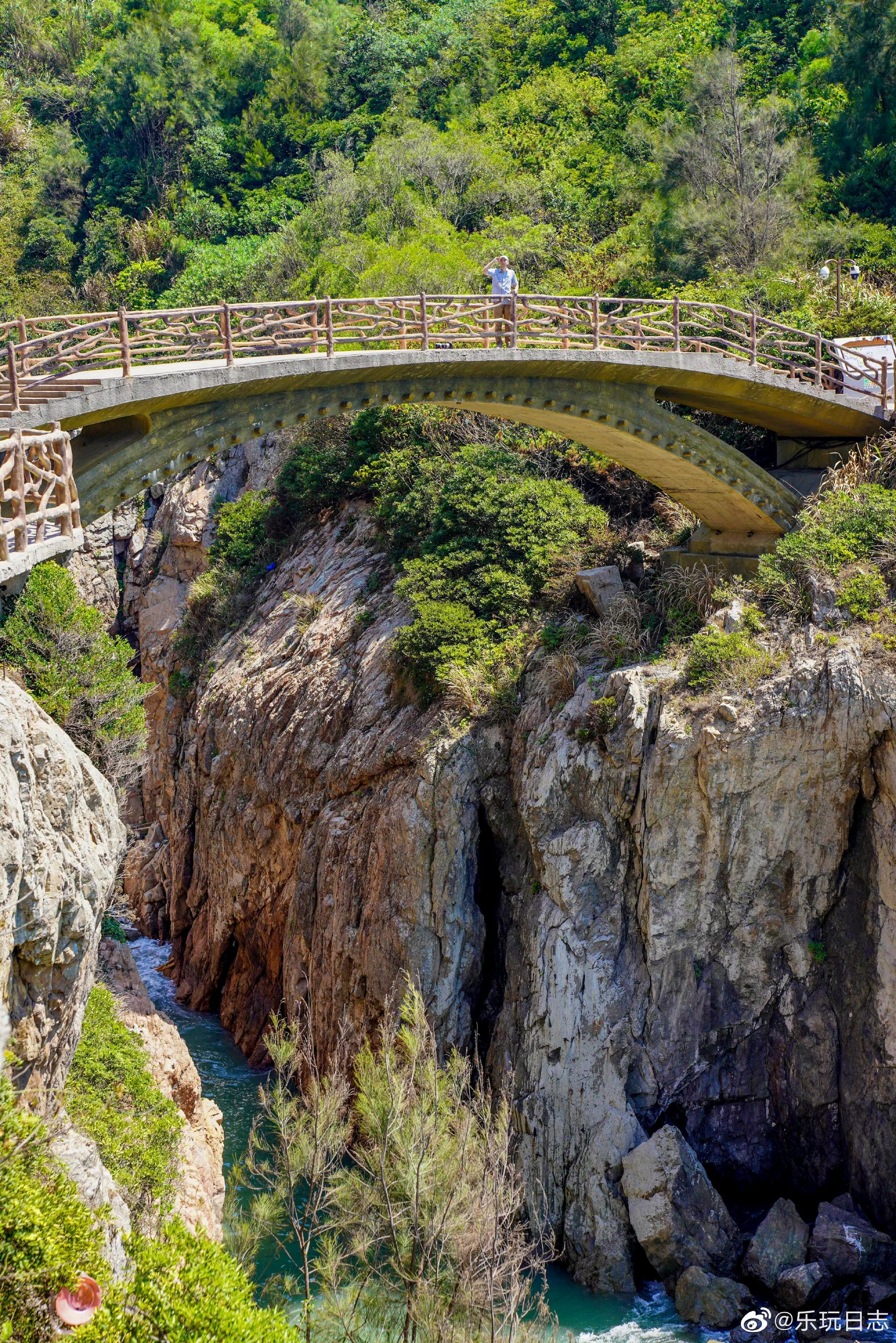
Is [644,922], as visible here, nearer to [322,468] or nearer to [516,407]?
[516,407]

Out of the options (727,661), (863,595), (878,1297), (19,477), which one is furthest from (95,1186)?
(863,595)

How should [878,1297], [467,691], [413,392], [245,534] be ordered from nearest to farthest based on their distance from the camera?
[878,1297]
[413,392]
[467,691]
[245,534]

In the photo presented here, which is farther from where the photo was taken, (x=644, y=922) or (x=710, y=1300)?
(x=644, y=922)

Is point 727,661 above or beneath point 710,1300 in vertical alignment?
above

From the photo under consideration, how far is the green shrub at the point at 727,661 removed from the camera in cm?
1878

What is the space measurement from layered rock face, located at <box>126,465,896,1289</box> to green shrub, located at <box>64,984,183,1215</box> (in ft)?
17.0

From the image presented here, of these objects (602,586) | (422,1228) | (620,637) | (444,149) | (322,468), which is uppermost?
(444,149)

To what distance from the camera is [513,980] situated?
20.5 m

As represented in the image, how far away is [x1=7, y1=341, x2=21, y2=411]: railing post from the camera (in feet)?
47.2

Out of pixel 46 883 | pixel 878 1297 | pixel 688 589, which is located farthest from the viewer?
pixel 688 589

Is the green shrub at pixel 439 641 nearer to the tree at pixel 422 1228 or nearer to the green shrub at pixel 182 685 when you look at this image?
the tree at pixel 422 1228

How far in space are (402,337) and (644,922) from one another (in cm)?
958

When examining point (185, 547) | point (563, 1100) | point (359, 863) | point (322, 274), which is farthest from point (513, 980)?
point (322, 274)

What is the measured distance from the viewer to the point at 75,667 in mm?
19375
